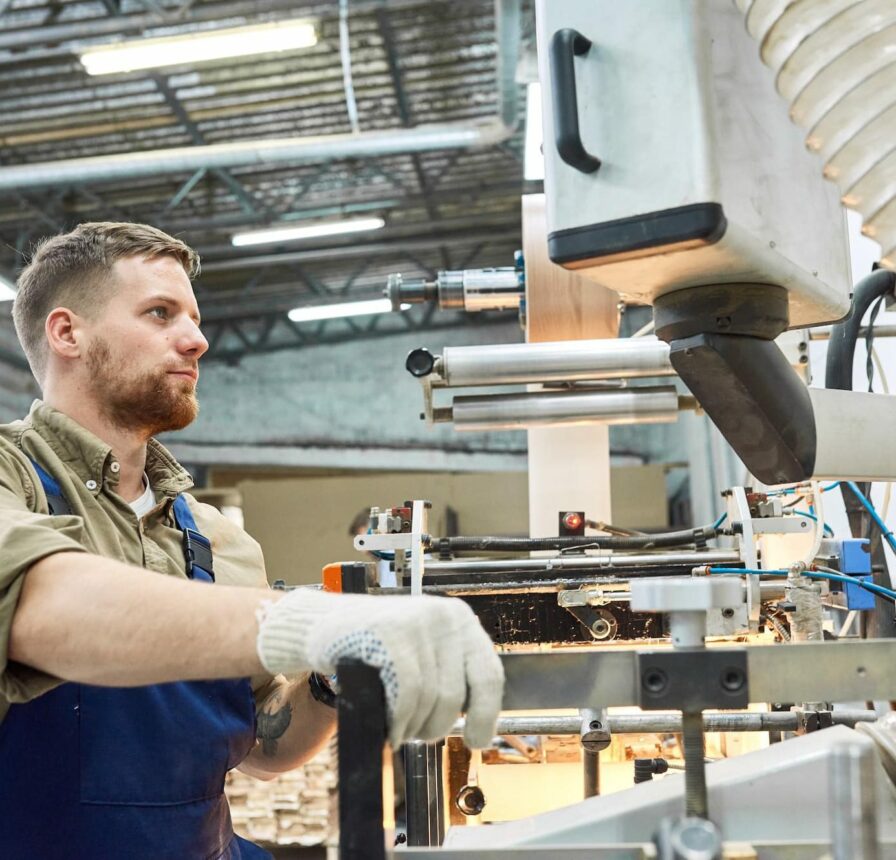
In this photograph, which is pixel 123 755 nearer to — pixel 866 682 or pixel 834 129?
pixel 866 682

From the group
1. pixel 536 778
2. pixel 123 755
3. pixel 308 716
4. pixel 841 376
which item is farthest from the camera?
pixel 536 778

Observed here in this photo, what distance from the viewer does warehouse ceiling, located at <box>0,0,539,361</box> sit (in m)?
4.89

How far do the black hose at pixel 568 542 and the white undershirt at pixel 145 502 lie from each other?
1.70 ft

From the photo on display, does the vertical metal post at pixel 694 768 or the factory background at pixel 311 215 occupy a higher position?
the factory background at pixel 311 215

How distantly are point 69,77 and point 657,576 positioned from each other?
502 cm

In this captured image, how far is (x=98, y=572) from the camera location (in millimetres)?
848

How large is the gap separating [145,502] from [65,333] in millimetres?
310

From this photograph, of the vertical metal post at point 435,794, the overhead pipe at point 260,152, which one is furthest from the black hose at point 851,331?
the overhead pipe at point 260,152

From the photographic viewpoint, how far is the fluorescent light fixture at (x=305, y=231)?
7047 mm

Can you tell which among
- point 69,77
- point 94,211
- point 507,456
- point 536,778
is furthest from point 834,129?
point 507,456

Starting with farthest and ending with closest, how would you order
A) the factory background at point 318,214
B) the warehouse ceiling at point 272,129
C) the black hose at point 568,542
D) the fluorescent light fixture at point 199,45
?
the factory background at point 318,214 → the warehouse ceiling at point 272,129 → the fluorescent light fixture at point 199,45 → the black hose at point 568,542

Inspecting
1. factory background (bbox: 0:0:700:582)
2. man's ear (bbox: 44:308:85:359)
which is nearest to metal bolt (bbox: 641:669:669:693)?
man's ear (bbox: 44:308:85:359)

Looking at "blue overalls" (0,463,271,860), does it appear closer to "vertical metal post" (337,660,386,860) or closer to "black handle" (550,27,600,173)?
"vertical metal post" (337,660,386,860)

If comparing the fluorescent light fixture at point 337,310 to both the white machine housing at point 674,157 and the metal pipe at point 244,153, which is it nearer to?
the metal pipe at point 244,153
